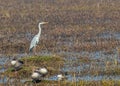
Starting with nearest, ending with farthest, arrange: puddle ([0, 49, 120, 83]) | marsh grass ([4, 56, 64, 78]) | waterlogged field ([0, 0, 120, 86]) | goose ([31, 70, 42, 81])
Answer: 1. goose ([31, 70, 42, 81])
2. puddle ([0, 49, 120, 83])
3. waterlogged field ([0, 0, 120, 86])
4. marsh grass ([4, 56, 64, 78])

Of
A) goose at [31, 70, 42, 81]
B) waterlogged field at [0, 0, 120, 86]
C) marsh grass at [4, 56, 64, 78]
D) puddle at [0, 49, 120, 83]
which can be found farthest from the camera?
marsh grass at [4, 56, 64, 78]

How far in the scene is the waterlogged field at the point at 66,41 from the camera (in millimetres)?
17016

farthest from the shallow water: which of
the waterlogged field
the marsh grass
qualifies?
the marsh grass

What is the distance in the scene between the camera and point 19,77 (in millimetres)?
17062

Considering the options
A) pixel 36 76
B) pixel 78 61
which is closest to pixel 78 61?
pixel 78 61

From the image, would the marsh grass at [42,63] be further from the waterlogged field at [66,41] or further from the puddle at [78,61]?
the puddle at [78,61]

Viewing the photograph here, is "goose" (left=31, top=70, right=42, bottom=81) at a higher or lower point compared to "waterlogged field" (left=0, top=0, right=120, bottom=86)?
higher

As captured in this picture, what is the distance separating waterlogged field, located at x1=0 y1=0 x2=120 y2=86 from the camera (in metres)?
17.0

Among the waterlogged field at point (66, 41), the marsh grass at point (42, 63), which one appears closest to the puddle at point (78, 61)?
the waterlogged field at point (66, 41)

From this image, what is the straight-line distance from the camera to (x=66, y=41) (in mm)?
24547

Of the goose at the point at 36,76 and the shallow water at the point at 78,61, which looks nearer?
the goose at the point at 36,76

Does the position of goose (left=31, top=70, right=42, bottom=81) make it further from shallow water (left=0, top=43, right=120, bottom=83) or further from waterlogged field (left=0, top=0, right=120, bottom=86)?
shallow water (left=0, top=43, right=120, bottom=83)

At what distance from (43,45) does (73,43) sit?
140cm

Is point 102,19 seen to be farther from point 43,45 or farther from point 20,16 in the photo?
point 43,45
